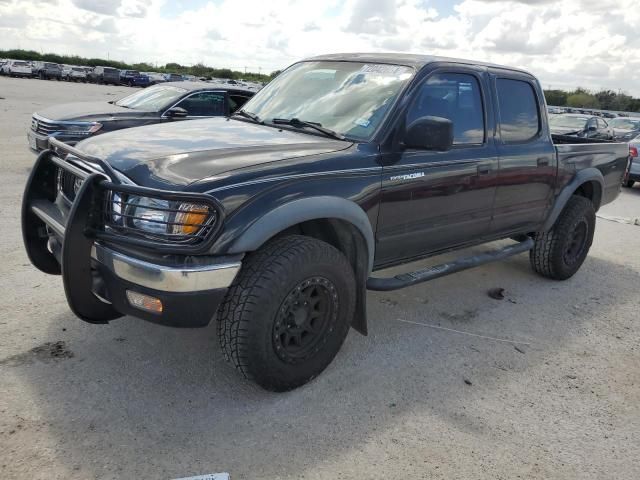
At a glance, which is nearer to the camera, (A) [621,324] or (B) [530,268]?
(A) [621,324]

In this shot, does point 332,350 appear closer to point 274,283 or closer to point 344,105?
point 274,283

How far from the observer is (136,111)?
909 cm

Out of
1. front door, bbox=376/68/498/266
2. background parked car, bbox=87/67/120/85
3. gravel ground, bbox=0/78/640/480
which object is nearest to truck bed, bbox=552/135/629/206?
front door, bbox=376/68/498/266

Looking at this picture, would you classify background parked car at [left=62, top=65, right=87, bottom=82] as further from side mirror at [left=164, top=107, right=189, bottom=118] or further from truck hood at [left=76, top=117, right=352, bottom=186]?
truck hood at [left=76, top=117, right=352, bottom=186]

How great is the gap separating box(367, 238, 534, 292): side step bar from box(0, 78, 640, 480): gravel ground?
0.47 m

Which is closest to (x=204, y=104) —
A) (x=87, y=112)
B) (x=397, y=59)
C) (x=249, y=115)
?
(x=87, y=112)

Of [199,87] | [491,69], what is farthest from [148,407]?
[199,87]

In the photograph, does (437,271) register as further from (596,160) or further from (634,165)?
(634,165)

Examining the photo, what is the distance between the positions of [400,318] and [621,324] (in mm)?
1941

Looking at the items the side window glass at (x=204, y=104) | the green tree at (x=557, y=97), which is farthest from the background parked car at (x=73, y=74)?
the side window glass at (x=204, y=104)

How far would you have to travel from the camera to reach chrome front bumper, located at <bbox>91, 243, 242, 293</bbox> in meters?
2.70

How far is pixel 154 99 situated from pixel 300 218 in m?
7.44

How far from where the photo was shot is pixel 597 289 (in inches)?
220

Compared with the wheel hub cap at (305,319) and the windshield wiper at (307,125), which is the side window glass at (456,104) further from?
the wheel hub cap at (305,319)
